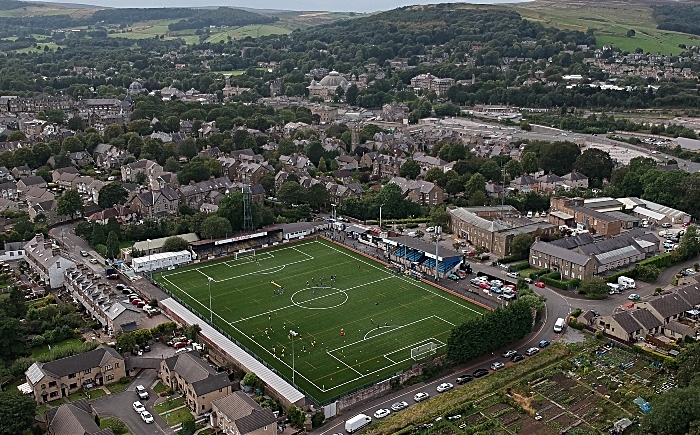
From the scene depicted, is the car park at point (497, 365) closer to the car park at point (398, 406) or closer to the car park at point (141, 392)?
the car park at point (398, 406)

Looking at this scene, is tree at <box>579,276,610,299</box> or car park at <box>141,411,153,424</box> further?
tree at <box>579,276,610,299</box>

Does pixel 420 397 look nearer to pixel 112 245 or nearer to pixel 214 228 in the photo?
pixel 214 228

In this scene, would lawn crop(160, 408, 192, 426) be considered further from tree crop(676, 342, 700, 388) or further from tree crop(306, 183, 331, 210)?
tree crop(306, 183, 331, 210)

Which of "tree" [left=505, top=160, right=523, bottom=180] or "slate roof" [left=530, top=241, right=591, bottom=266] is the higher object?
"slate roof" [left=530, top=241, right=591, bottom=266]

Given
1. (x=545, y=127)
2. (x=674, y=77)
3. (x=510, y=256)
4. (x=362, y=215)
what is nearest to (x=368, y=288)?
(x=510, y=256)

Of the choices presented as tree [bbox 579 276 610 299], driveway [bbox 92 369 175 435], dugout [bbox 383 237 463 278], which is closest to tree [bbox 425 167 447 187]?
dugout [bbox 383 237 463 278]

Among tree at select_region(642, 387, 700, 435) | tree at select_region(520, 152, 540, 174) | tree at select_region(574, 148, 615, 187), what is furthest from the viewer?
tree at select_region(520, 152, 540, 174)

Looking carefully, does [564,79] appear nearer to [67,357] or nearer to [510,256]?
[510,256]
